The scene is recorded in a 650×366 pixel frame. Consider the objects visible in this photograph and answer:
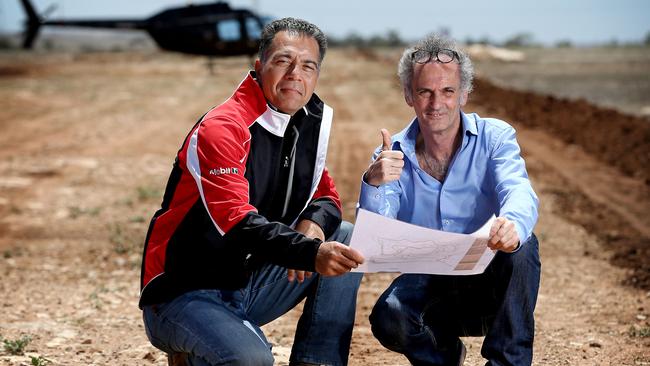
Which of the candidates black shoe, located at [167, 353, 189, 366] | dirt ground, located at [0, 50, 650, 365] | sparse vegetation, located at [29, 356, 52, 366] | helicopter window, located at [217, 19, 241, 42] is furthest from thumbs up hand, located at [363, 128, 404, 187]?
helicopter window, located at [217, 19, 241, 42]

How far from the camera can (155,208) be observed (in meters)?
9.07

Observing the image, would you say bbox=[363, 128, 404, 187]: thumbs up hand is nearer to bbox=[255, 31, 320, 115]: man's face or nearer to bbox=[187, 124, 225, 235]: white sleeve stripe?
bbox=[255, 31, 320, 115]: man's face

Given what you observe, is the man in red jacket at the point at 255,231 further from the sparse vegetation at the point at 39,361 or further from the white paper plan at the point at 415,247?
the sparse vegetation at the point at 39,361

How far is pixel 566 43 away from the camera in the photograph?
143 metres

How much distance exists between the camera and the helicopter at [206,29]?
99.3 ft

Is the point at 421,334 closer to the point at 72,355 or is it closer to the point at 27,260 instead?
the point at 72,355

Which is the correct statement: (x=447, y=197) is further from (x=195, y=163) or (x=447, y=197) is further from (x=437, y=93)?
(x=195, y=163)

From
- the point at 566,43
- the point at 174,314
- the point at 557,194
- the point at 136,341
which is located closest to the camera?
the point at 174,314

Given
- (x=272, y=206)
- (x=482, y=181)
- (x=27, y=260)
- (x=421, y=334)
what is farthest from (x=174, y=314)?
(x=27, y=260)

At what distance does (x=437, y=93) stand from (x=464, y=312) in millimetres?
913

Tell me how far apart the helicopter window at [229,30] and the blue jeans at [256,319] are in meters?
27.0

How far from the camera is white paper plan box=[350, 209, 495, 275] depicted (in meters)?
3.07

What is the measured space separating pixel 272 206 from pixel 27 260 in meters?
4.20

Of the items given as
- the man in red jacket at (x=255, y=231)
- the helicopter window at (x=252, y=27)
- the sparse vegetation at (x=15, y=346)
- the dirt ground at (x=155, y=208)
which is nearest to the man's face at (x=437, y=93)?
the man in red jacket at (x=255, y=231)
